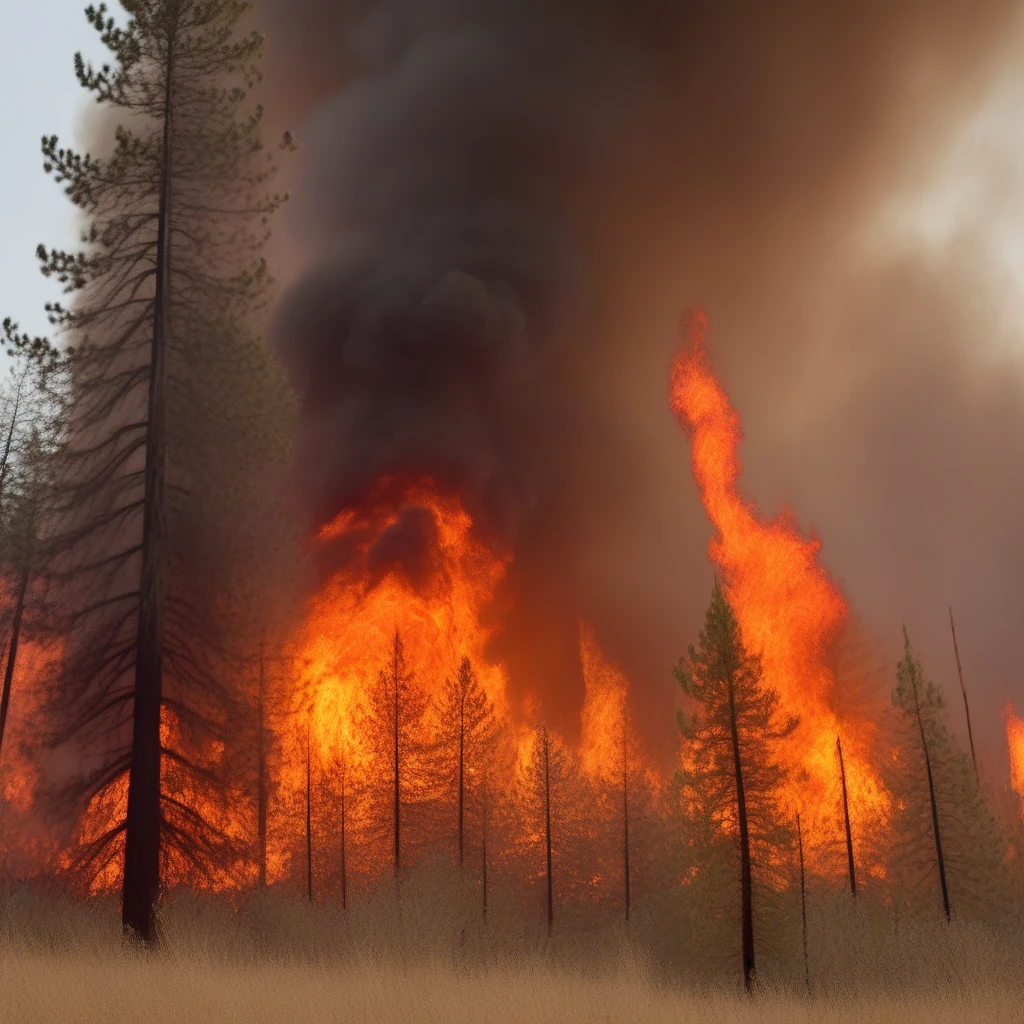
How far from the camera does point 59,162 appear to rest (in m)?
17.0

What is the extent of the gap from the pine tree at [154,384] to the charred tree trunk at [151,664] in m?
0.03

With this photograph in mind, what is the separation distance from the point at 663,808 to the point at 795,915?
16621 mm

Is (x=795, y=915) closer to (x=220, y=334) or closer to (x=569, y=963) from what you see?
(x=569, y=963)

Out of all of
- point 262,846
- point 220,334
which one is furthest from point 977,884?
point 220,334

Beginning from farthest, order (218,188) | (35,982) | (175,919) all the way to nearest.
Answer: (218,188)
(175,919)
(35,982)

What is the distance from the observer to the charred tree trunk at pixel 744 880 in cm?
2242

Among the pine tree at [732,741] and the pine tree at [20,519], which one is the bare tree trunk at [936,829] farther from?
the pine tree at [20,519]

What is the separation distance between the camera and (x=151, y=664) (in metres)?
15.5

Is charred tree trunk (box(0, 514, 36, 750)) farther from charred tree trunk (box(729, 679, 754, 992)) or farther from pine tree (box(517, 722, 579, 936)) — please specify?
pine tree (box(517, 722, 579, 936))

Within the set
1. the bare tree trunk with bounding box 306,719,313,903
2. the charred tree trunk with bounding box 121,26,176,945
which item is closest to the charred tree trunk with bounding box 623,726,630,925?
the bare tree trunk with bounding box 306,719,313,903

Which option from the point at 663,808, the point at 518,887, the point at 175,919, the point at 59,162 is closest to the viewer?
the point at 175,919

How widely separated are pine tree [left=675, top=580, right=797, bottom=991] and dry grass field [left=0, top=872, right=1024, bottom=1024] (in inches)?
134

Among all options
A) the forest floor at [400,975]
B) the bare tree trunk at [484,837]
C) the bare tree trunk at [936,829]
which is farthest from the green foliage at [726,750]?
the bare tree trunk at [484,837]

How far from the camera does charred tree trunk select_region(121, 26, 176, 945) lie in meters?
14.8
